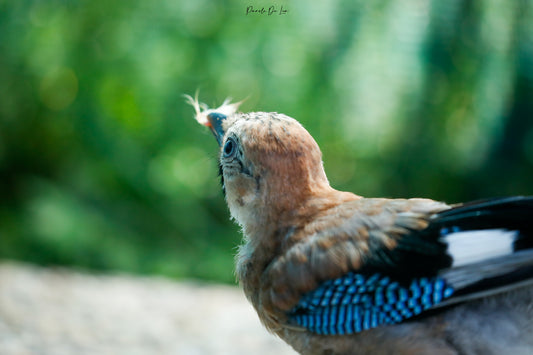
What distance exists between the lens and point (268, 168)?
2.27 metres

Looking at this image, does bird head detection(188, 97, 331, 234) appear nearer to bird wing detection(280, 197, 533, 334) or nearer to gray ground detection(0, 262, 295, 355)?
bird wing detection(280, 197, 533, 334)

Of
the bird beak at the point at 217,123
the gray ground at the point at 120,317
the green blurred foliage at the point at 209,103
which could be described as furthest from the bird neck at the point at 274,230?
the green blurred foliage at the point at 209,103

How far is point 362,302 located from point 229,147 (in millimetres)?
819

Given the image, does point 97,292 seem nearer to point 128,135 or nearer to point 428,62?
point 128,135

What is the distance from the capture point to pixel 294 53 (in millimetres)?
5906

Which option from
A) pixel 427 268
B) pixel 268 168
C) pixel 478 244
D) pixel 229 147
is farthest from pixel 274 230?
pixel 478 244

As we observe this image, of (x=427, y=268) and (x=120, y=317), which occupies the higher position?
(x=427, y=268)

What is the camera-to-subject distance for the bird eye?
240cm

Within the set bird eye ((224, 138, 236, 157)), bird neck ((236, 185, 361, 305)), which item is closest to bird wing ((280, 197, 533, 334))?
bird neck ((236, 185, 361, 305))

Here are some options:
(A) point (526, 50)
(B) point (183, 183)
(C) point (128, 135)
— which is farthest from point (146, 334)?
(A) point (526, 50)

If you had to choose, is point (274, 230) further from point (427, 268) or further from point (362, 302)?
point (427, 268)

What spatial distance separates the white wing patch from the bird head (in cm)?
61

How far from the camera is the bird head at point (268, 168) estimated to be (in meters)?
2.27

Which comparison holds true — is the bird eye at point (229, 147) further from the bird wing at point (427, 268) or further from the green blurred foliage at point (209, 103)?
the green blurred foliage at point (209, 103)
